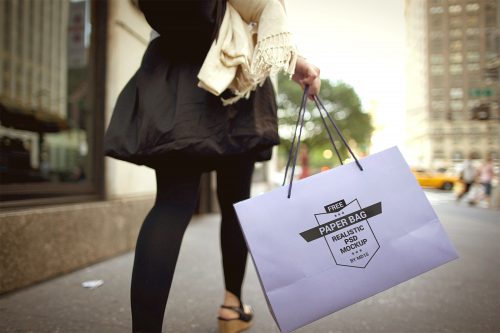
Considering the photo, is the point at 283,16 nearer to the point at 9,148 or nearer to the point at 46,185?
the point at 46,185

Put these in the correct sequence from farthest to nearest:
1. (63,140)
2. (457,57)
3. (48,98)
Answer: (457,57) → (48,98) → (63,140)

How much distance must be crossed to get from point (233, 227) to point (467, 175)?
11633mm

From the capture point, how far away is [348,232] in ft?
3.14

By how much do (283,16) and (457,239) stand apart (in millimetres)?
3781

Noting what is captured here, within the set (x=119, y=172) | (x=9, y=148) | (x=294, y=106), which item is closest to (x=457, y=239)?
(x=119, y=172)

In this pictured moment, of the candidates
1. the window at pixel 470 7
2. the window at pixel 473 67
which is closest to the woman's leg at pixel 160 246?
the window at pixel 470 7

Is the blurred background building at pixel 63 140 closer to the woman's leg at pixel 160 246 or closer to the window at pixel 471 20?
the woman's leg at pixel 160 246

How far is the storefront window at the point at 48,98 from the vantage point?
262 centimetres

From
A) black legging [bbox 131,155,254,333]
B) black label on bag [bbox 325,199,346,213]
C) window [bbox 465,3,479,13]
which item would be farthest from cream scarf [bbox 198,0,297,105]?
window [bbox 465,3,479,13]

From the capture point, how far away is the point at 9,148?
2582 mm

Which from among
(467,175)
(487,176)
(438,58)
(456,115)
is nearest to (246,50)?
(487,176)

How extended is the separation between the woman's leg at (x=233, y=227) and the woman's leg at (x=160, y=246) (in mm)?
239

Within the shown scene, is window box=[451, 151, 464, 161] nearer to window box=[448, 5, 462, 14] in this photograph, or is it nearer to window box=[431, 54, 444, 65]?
window box=[431, 54, 444, 65]

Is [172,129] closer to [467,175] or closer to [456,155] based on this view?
[467,175]
